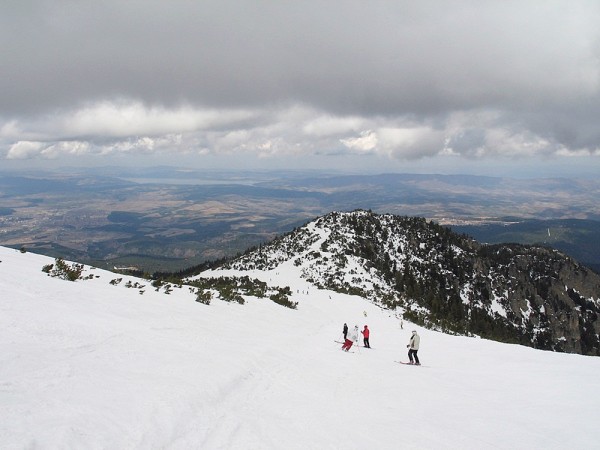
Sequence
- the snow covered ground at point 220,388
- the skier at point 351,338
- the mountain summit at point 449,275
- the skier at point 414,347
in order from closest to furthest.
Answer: the snow covered ground at point 220,388, the skier at point 414,347, the skier at point 351,338, the mountain summit at point 449,275

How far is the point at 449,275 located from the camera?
90938mm

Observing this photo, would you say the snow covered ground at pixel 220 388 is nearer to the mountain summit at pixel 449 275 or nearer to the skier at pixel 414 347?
the skier at pixel 414 347

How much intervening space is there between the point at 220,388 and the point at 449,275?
90.8 meters

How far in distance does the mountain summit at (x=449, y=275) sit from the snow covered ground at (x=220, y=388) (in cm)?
4298

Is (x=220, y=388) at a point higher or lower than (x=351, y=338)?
higher

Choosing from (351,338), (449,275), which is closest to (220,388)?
(351,338)

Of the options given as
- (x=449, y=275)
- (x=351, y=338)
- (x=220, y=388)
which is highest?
(x=220, y=388)

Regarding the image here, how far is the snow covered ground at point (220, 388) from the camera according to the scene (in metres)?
6.16

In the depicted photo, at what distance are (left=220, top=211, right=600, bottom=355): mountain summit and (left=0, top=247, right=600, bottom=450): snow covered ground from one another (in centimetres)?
4298

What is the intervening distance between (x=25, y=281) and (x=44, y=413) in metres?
9.52

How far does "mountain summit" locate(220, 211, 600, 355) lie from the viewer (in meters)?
69.3

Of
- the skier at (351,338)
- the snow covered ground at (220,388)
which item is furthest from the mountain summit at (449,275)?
the snow covered ground at (220,388)

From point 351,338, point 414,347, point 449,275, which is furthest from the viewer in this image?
point 449,275

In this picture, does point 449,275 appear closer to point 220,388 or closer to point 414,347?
point 414,347
